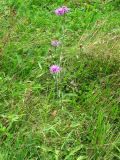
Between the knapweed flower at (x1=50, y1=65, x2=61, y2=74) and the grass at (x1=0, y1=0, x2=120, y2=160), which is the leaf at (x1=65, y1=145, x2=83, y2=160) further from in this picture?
the knapweed flower at (x1=50, y1=65, x2=61, y2=74)

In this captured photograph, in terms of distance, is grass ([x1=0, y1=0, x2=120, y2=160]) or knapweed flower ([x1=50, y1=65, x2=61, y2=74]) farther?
knapweed flower ([x1=50, y1=65, x2=61, y2=74])

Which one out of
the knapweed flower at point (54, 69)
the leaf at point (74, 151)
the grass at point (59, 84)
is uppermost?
the knapweed flower at point (54, 69)

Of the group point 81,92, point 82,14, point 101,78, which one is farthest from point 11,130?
point 82,14

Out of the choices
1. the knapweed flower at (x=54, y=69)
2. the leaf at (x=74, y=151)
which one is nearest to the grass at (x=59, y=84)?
the leaf at (x=74, y=151)

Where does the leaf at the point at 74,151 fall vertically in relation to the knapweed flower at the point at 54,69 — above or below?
below

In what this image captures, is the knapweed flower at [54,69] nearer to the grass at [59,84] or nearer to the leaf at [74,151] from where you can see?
the grass at [59,84]

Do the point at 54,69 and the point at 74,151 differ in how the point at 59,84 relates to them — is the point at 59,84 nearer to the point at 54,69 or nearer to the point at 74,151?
the point at 54,69

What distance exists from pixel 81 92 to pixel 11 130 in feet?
2.33

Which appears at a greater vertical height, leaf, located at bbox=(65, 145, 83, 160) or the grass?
the grass

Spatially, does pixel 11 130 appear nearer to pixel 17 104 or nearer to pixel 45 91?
pixel 17 104

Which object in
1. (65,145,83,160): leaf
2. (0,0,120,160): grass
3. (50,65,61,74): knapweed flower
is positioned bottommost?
(65,145,83,160): leaf

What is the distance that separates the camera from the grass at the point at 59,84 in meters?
2.67

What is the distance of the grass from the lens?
2.67m

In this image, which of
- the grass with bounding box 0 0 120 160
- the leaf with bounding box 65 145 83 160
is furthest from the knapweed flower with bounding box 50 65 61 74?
the leaf with bounding box 65 145 83 160
